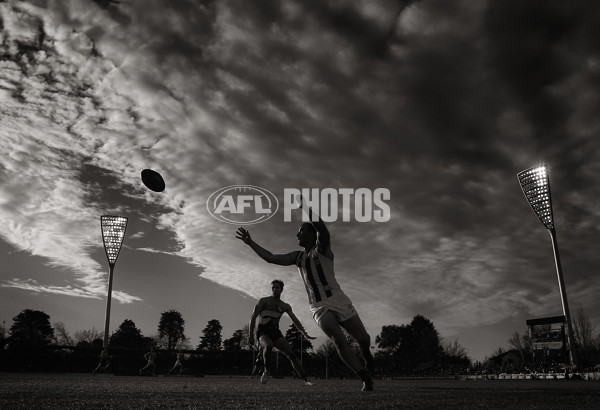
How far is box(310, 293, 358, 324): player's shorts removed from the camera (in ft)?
21.0

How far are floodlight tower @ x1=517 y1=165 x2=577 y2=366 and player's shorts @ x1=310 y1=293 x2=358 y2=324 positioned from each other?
40.8 meters

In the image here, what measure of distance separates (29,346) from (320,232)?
50573 millimetres

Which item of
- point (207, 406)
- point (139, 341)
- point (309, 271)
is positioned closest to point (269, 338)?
point (309, 271)

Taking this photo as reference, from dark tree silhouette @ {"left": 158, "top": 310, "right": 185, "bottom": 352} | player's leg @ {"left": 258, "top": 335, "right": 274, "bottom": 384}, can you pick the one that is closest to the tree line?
dark tree silhouette @ {"left": 158, "top": 310, "right": 185, "bottom": 352}

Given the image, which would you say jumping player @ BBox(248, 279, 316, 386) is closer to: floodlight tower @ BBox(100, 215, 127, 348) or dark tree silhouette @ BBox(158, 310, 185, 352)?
floodlight tower @ BBox(100, 215, 127, 348)

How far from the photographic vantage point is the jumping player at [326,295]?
638 cm

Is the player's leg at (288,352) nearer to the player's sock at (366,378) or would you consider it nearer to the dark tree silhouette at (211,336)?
the player's sock at (366,378)

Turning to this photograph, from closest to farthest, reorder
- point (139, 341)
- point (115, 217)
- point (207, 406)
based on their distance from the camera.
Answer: point (207, 406) < point (115, 217) < point (139, 341)

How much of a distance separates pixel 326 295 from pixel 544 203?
41911 mm

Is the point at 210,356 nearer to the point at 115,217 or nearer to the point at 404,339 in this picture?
the point at 115,217

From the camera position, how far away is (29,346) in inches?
1837

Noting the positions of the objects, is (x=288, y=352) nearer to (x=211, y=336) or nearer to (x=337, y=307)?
(x=337, y=307)

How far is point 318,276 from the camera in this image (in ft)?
21.2

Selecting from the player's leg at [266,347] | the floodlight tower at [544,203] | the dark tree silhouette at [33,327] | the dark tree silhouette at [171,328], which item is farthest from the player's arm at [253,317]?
the dark tree silhouette at [171,328]
